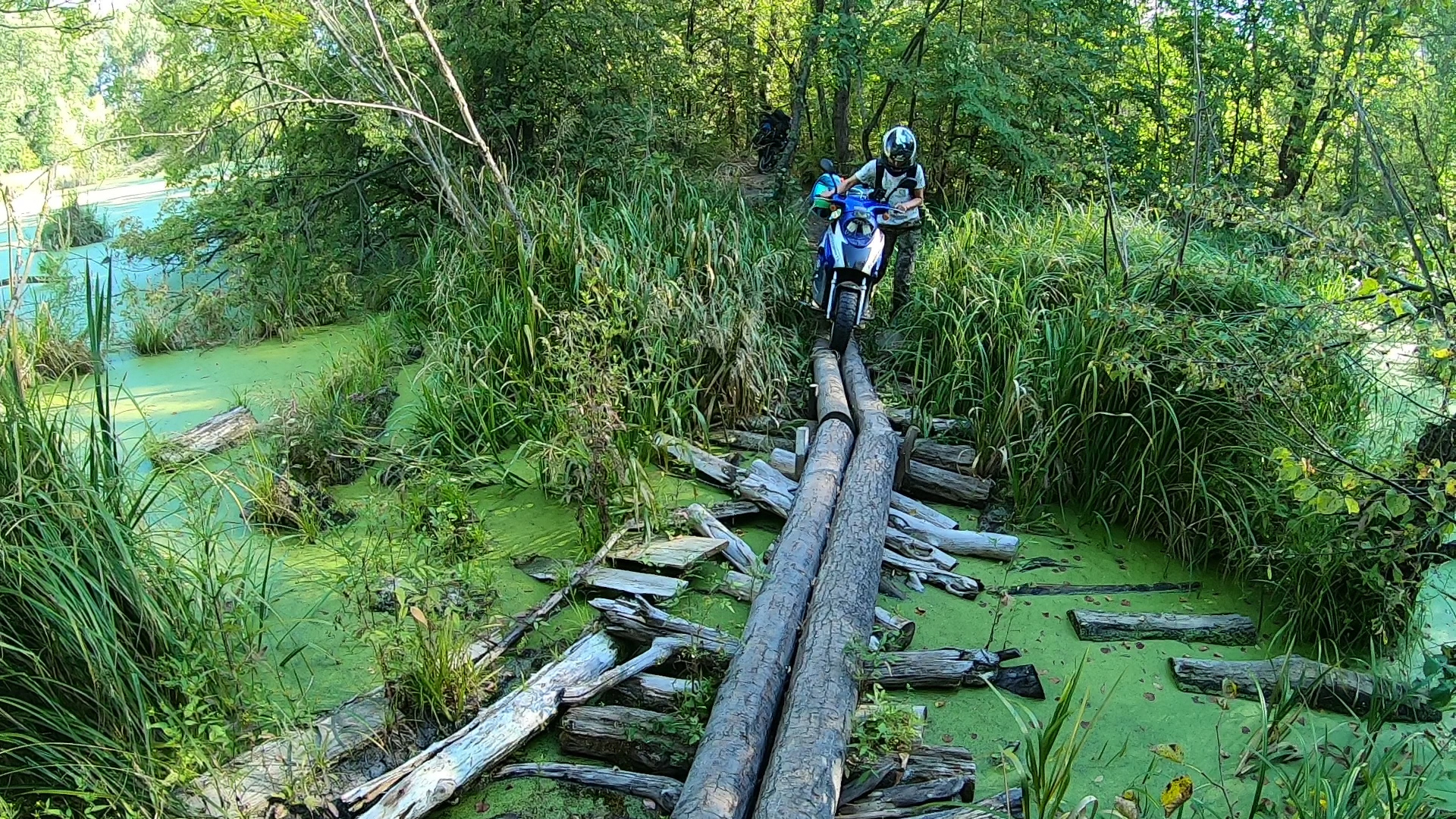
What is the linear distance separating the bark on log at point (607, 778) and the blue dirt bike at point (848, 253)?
309 centimetres

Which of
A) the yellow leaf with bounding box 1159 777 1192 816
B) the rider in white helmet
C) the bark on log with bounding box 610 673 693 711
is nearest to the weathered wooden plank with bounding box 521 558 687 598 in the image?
the bark on log with bounding box 610 673 693 711

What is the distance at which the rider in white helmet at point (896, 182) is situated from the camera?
490 cm

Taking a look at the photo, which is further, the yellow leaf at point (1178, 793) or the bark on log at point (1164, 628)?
the bark on log at point (1164, 628)

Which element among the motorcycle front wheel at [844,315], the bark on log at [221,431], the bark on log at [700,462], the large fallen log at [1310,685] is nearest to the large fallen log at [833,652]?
the bark on log at [700,462]

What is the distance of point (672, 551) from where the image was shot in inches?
128

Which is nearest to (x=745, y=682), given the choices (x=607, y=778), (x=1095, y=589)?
(x=607, y=778)

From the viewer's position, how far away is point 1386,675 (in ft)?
8.86

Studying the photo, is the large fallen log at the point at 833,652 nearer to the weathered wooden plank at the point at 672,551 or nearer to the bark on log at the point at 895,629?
the bark on log at the point at 895,629

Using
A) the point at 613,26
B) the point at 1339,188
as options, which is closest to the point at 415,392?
the point at 613,26

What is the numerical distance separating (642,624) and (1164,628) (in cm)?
178

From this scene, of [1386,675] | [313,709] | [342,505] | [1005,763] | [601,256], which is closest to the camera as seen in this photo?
[1005,763]

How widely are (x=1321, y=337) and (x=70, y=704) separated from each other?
367 centimetres

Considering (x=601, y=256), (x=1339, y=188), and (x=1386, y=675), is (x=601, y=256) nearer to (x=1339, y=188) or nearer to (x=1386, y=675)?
(x=1386, y=675)

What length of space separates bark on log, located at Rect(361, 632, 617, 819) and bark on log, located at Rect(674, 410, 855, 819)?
1.52ft
